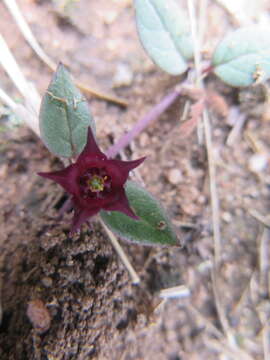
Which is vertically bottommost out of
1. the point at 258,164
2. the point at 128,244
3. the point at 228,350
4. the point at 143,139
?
the point at 228,350

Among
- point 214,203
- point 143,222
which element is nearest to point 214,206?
point 214,203

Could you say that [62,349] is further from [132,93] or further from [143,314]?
[132,93]

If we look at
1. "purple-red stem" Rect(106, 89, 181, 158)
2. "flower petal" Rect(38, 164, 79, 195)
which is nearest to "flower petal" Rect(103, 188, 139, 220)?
"flower petal" Rect(38, 164, 79, 195)

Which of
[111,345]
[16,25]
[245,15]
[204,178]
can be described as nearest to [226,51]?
Answer: [245,15]

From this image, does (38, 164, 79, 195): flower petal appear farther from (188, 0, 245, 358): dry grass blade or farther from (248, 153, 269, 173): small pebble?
(248, 153, 269, 173): small pebble

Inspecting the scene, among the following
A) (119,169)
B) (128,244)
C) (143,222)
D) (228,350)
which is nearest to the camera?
(119,169)

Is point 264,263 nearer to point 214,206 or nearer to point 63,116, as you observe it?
point 214,206

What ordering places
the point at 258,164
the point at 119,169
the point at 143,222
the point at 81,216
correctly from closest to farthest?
1. the point at 81,216
2. the point at 119,169
3. the point at 143,222
4. the point at 258,164

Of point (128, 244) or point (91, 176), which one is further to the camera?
point (128, 244)
